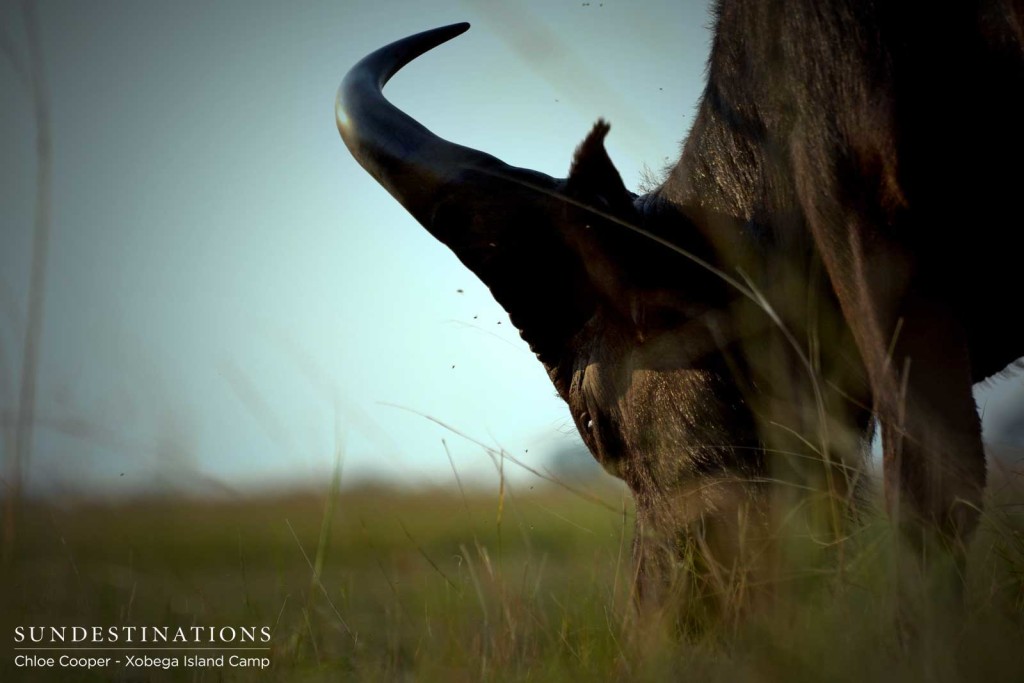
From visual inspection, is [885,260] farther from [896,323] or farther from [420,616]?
[420,616]

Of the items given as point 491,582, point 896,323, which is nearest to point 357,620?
point 491,582

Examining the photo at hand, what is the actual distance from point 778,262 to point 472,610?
1545mm

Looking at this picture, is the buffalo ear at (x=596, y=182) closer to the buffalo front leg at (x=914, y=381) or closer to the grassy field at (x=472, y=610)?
the buffalo front leg at (x=914, y=381)

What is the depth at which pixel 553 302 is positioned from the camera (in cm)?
311

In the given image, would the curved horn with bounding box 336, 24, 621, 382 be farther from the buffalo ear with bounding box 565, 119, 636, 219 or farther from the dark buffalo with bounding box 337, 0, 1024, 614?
the buffalo ear with bounding box 565, 119, 636, 219

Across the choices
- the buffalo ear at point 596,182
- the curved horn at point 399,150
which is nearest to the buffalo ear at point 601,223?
the buffalo ear at point 596,182

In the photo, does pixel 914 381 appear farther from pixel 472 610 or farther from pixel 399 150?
pixel 399 150

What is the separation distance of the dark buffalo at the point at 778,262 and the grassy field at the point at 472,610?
207mm

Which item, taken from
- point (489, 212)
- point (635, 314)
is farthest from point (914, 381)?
point (489, 212)

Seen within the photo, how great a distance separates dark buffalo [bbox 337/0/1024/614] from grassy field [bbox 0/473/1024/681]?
0.21m

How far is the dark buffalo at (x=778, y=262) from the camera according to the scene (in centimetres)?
221

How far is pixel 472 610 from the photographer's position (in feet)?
9.96

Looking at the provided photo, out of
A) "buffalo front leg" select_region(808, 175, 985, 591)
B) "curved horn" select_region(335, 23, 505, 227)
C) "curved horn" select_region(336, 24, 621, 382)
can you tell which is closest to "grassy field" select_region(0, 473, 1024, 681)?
"buffalo front leg" select_region(808, 175, 985, 591)

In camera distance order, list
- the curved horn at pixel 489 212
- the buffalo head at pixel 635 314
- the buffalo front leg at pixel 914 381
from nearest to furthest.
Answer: the buffalo front leg at pixel 914 381 → the buffalo head at pixel 635 314 → the curved horn at pixel 489 212
